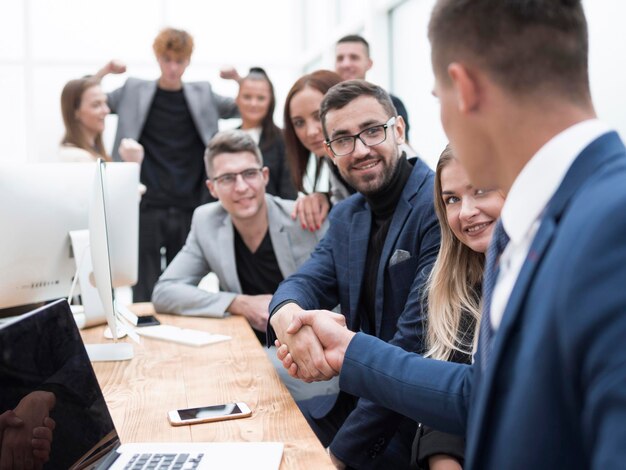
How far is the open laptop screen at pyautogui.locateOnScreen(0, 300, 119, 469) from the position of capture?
0.90 metres

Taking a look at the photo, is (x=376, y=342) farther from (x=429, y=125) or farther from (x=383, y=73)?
(x=383, y=73)

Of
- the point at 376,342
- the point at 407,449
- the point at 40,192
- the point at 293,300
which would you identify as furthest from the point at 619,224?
the point at 40,192

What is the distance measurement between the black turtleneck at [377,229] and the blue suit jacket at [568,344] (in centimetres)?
115

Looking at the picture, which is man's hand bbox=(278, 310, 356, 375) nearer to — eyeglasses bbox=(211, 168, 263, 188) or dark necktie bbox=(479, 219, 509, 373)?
dark necktie bbox=(479, 219, 509, 373)

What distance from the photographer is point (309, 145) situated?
283cm

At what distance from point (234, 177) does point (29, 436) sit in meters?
1.74

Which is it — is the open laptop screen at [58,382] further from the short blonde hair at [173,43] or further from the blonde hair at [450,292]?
the short blonde hair at [173,43]

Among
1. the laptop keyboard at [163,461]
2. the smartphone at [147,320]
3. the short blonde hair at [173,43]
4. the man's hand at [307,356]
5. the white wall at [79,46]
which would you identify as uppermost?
the white wall at [79,46]

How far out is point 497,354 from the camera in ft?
2.14

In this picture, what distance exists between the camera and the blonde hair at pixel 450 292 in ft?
4.72

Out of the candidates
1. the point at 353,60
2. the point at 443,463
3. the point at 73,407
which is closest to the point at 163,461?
the point at 73,407

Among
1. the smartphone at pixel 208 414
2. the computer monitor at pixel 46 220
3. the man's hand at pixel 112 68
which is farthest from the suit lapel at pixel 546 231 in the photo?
the man's hand at pixel 112 68

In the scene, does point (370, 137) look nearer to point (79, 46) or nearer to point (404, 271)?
point (404, 271)

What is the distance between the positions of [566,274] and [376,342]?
0.61 meters
